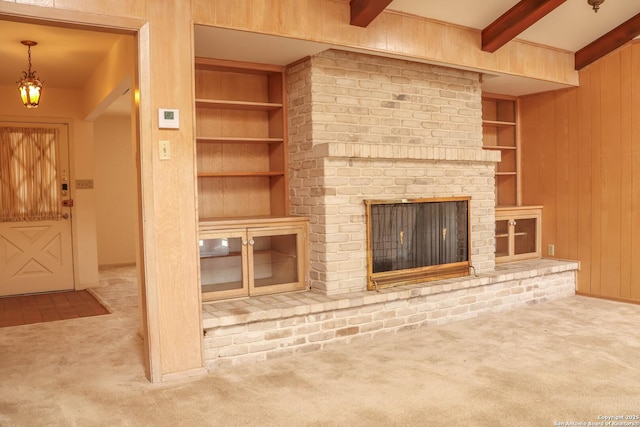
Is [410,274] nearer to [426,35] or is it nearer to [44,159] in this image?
[426,35]

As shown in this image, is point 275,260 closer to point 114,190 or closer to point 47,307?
point 47,307

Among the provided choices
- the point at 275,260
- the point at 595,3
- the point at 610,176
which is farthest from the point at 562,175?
the point at 275,260

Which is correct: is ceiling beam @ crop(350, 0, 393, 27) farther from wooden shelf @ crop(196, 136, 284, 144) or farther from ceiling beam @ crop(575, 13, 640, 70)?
ceiling beam @ crop(575, 13, 640, 70)

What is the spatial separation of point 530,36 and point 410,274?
2430 mm

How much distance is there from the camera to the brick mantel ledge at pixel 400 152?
388 centimetres

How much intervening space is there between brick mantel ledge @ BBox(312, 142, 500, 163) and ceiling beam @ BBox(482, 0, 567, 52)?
2.98 ft

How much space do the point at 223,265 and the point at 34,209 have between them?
3.46 metres

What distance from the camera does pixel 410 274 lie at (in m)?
4.37

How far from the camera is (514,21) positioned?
4191 mm

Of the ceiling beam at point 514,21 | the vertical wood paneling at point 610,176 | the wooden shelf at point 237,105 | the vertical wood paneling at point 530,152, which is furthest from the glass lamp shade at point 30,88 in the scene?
the vertical wood paneling at point 610,176

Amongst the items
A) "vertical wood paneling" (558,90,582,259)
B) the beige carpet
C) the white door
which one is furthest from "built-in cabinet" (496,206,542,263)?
the white door

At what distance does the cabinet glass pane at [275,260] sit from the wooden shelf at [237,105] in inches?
41.4

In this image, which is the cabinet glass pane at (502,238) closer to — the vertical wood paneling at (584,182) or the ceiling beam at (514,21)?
the vertical wood paneling at (584,182)

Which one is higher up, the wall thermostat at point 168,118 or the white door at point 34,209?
the wall thermostat at point 168,118
